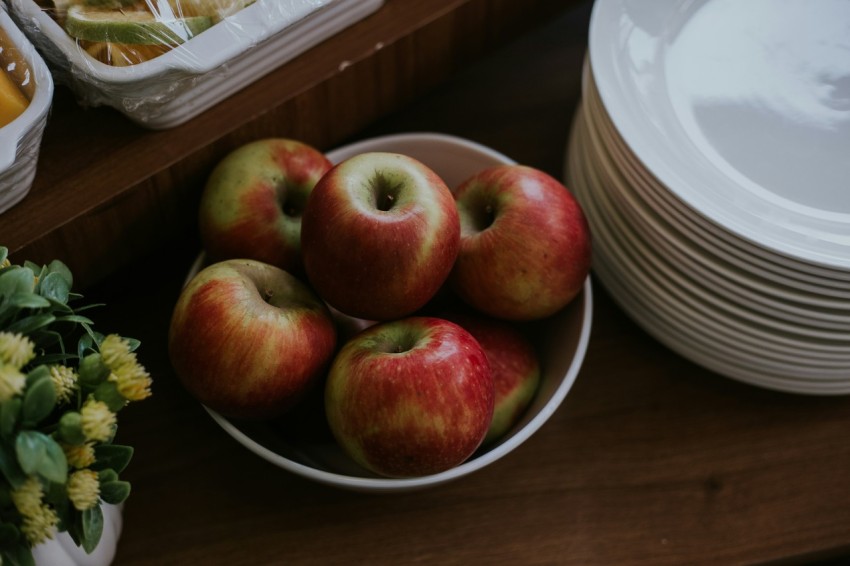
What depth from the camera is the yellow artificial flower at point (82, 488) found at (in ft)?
1.23

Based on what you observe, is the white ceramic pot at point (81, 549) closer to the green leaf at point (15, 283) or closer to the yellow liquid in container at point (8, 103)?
the green leaf at point (15, 283)

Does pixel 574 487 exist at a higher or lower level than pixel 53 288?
lower

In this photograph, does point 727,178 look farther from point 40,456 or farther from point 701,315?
point 40,456

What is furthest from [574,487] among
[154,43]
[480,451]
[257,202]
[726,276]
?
[154,43]

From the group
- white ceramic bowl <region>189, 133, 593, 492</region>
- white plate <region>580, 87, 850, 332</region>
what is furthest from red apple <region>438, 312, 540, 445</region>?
white plate <region>580, 87, 850, 332</region>

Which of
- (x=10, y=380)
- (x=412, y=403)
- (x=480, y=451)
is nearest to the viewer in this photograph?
(x=10, y=380)

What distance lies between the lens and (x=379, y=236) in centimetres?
48

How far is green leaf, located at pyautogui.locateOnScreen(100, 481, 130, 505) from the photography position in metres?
0.40

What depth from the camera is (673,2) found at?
61cm

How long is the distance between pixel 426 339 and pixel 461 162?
0.19 meters

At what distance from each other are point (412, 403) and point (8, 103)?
0.91 feet

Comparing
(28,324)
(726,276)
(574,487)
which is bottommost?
(574,487)

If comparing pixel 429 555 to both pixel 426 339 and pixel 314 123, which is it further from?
pixel 314 123

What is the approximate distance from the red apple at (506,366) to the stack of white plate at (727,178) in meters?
0.09
